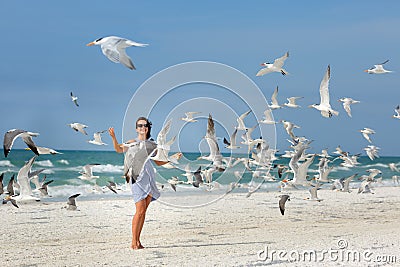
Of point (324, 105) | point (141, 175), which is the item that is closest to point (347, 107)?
point (324, 105)

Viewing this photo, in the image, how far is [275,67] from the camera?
51.9 feet

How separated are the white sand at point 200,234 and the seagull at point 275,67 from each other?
13.0ft

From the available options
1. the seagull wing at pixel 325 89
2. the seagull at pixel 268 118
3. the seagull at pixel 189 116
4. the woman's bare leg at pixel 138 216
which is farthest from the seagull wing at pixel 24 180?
the seagull wing at pixel 325 89

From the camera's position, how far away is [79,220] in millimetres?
14523

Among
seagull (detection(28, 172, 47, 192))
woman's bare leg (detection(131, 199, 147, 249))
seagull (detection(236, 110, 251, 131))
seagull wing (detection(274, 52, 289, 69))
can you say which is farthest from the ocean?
woman's bare leg (detection(131, 199, 147, 249))

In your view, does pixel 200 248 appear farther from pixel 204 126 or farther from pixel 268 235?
pixel 204 126

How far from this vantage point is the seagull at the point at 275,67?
15.5m

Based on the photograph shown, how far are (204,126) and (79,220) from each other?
4537 mm

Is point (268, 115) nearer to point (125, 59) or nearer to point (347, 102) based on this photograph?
point (347, 102)

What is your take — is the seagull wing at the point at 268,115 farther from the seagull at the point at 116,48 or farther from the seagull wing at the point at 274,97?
the seagull at the point at 116,48

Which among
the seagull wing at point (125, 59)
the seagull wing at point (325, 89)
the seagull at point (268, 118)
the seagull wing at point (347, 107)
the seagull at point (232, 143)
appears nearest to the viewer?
the seagull wing at point (125, 59)

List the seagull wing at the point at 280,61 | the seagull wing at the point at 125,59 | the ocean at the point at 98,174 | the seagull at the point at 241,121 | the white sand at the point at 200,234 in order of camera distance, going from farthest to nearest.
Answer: the ocean at the point at 98,174 < the seagull at the point at 241,121 < the seagull wing at the point at 280,61 < the seagull wing at the point at 125,59 < the white sand at the point at 200,234

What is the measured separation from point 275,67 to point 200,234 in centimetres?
593

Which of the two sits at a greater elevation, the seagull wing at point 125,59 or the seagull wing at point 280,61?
the seagull wing at point 280,61
